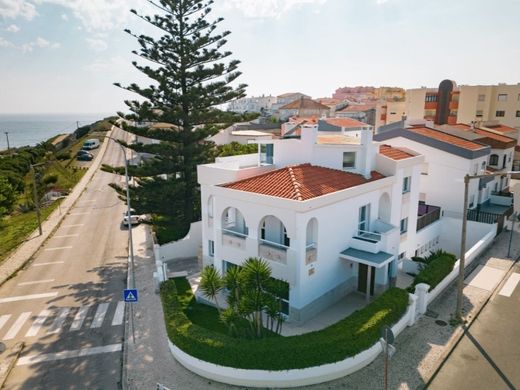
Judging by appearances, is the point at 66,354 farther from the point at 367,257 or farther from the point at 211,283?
the point at 367,257

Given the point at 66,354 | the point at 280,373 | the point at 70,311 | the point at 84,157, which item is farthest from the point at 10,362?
the point at 84,157

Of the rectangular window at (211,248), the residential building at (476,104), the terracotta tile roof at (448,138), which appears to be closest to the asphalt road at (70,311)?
the rectangular window at (211,248)

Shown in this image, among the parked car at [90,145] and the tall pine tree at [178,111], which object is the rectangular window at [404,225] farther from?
the parked car at [90,145]

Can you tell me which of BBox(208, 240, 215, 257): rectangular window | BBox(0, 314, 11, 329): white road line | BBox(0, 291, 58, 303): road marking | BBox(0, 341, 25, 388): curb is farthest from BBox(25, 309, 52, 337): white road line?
BBox(208, 240, 215, 257): rectangular window

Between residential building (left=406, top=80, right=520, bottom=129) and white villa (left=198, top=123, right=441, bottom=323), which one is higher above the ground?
residential building (left=406, top=80, right=520, bottom=129)

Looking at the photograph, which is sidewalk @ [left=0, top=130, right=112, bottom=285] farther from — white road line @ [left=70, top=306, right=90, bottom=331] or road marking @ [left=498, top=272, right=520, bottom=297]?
road marking @ [left=498, top=272, right=520, bottom=297]

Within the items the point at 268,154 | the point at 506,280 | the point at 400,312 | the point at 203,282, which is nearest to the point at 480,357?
the point at 400,312
